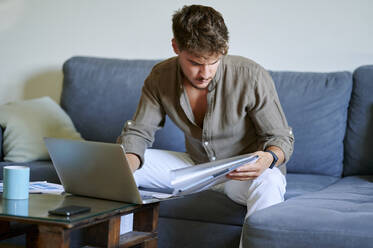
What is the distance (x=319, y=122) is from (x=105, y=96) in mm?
1098

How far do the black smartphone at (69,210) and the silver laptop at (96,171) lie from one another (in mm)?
145

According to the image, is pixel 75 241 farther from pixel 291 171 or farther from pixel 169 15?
pixel 169 15

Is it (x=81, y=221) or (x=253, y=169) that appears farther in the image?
(x=253, y=169)

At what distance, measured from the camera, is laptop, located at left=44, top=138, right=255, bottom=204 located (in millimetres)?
1443

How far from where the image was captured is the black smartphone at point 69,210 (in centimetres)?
129

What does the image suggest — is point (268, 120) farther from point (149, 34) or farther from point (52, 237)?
point (149, 34)

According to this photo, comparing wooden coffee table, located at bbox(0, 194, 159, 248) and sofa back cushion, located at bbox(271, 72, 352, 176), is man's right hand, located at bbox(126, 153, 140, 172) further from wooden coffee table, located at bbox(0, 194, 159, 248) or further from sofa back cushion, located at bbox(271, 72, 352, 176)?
sofa back cushion, located at bbox(271, 72, 352, 176)

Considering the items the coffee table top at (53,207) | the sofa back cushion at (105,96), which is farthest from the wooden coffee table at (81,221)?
the sofa back cushion at (105,96)

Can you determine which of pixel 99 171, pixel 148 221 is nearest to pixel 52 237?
pixel 99 171

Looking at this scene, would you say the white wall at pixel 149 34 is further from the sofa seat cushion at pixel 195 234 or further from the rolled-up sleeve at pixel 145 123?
the sofa seat cushion at pixel 195 234

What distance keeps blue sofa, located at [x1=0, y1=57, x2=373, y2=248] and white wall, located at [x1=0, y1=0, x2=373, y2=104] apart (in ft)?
0.74

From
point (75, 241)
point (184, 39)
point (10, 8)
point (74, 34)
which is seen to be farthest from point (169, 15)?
point (75, 241)

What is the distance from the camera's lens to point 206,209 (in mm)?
1896

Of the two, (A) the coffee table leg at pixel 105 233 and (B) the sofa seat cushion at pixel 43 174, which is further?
(B) the sofa seat cushion at pixel 43 174
